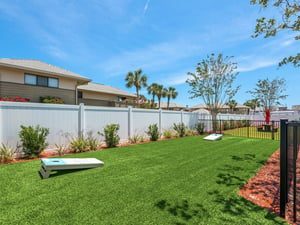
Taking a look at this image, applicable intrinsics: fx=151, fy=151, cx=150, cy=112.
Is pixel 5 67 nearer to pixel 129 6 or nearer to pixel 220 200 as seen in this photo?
pixel 129 6

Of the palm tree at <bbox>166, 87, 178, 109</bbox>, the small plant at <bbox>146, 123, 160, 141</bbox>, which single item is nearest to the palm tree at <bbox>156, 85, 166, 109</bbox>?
the palm tree at <bbox>166, 87, 178, 109</bbox>

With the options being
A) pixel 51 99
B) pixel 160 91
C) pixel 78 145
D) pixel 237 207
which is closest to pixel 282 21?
pixel 237 207

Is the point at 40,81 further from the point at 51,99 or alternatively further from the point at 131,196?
the point at 131,196

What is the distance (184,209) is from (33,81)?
1291 centimetres

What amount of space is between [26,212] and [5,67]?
1115 cm

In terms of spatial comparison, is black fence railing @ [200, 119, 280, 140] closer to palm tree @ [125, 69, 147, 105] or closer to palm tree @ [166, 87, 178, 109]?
palm tree @ [125, 69, 147, 105]

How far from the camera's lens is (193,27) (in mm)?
9695

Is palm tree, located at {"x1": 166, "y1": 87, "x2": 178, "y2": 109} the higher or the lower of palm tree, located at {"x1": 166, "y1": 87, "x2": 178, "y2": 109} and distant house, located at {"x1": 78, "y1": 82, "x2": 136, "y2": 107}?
the higher

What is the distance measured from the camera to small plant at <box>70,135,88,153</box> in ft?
21.1

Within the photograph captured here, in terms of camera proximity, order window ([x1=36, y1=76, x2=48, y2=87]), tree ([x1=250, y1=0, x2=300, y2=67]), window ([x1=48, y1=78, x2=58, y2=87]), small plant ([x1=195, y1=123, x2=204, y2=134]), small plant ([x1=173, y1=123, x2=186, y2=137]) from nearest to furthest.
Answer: tree ([x1=250, y1=0, x2=300, y2=67]), window ([x1=36, y1=76, x2=48, y2=87]), small plant ([x1=173, y1=123, x2=186, y2=137]), window ([x1=48, y1=78, x2=58, y2=87]), small plant ([x1=195, y1=123, x2=204, y2=134])

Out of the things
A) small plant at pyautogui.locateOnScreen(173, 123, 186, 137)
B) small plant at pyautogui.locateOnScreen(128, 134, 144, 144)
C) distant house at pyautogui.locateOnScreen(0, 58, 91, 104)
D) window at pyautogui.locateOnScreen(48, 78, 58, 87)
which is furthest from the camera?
window at pyautogui.locateOnScreen(48, 78, 58, 87)

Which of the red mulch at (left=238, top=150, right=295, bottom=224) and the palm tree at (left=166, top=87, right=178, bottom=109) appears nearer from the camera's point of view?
the red mulch at (left=238, top=150, right=295, bottom=224)

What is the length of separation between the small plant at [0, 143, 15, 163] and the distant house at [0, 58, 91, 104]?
704 centimetres

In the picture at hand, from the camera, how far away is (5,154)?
Answer: 4828mm
